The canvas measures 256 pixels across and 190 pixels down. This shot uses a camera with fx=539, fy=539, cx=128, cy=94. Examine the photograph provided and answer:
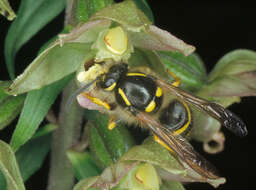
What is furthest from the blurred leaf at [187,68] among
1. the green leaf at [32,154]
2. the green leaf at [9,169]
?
the green leaf at [9,169]

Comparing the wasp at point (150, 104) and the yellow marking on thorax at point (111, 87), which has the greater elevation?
the yellow marking on thorax at point (111, 87)

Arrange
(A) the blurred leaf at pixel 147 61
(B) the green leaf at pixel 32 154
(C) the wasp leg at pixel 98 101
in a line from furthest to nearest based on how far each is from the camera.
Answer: (B) the green leaf at pixel 32 154, (A) the blurred leaf at pixel 147 61, (C) the wasp leg at pixel 98 101

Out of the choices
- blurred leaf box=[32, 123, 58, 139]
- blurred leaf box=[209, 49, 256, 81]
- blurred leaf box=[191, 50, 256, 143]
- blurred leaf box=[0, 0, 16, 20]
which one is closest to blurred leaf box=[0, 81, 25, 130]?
blurred leaf box=[32, 123, 58, 139]

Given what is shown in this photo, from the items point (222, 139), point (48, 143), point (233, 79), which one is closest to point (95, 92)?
point (48, 143)

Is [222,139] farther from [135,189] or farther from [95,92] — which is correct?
[95,92]

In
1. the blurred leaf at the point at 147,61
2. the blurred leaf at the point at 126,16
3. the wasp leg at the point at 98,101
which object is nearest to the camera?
the blurred leaf at the point at 126,16

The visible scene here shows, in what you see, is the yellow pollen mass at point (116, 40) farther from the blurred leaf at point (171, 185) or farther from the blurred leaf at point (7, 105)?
the blurred leaf at point (171, 185)

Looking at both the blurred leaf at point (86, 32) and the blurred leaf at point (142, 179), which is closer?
the blurred leaf at point (86, 32)

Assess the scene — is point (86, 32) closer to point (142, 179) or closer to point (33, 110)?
point (33, 110)
